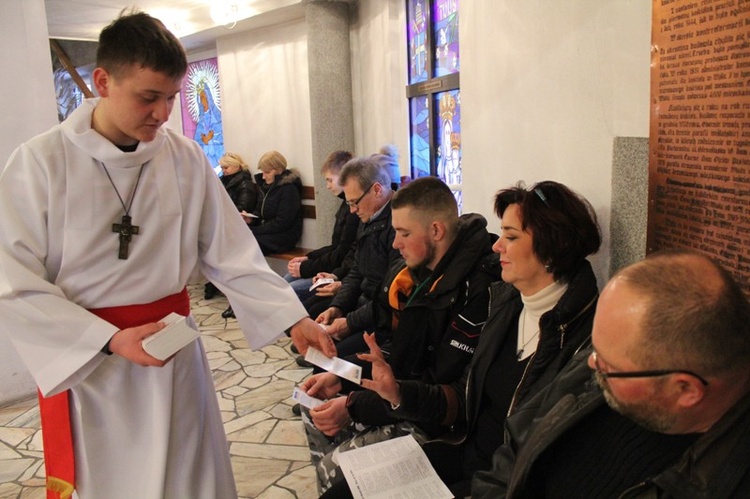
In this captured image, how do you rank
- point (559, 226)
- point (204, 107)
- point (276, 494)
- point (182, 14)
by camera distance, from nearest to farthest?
1. point (559, 226)
2. point (276, 494)
3. point (182, 14)
4. point (204, 107)

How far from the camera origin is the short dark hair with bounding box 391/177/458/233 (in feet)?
8.23

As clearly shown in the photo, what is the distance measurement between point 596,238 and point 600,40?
2.59 feet

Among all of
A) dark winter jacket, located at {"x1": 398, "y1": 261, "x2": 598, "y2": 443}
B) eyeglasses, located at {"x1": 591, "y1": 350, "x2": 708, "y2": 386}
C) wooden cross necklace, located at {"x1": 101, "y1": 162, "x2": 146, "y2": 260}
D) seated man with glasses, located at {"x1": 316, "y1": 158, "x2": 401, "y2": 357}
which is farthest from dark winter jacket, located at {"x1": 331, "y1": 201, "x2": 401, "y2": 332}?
eyeglasses, located at {"x1": 591, "y1": 350, "x2": 708, "y2": 386}

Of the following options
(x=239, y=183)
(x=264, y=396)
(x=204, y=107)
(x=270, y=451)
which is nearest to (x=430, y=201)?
(x=270, y=451)

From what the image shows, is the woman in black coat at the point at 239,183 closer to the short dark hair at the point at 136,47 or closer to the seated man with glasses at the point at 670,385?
the short dark hair at the point at 136,47

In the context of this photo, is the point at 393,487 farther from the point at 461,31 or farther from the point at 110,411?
the point at 461,31

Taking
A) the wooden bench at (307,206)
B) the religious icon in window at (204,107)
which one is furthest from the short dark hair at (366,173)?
the religious icon in window at (204,107)

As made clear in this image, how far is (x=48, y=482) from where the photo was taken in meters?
1.87

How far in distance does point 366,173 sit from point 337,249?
1.18 metres

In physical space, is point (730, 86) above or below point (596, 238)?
above

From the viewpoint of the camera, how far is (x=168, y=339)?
5.40 ft

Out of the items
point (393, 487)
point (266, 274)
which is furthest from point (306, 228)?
point (393, 487)

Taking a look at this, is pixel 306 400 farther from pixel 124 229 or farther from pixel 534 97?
pixel 534 97

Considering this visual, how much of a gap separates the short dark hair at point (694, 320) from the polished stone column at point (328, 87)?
5090 millimetres
